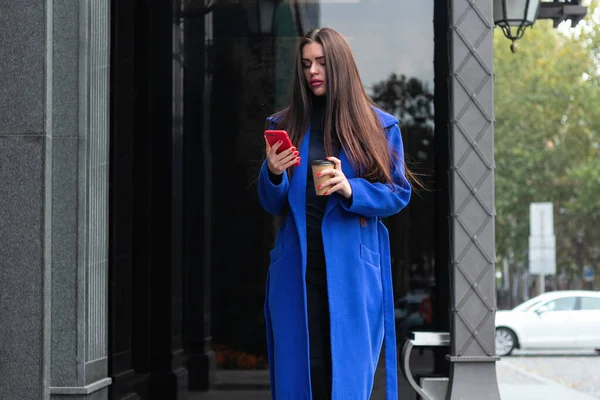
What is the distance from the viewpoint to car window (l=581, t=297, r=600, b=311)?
22.4 m

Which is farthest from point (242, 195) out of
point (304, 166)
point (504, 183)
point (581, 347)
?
point (504, 183)

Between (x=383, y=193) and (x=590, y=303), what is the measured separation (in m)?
20.2

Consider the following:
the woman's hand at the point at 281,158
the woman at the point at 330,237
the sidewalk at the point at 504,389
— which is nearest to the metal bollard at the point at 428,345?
the sidewalk at the point at 504,389

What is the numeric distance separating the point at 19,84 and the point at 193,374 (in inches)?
110

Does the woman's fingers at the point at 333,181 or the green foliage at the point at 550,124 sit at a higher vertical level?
the green foliage at the point at 550,124

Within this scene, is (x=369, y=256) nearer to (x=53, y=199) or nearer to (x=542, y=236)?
(x=53, y=199)

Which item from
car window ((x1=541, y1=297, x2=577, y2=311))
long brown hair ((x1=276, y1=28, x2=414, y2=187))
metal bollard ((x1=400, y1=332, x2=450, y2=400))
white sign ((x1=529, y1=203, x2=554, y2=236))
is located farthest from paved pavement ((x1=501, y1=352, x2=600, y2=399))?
long brown hair ((x1=276, y1=28, x2=414, y2=187))

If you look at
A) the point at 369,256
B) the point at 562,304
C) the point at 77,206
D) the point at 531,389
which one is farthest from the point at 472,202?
the point at 562,304

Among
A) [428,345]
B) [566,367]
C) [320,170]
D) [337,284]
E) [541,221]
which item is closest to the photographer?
[320,170]

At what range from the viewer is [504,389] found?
40.5 ft

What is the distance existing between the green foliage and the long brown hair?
32.0 metres

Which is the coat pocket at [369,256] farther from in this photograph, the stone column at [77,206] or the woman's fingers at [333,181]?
the stone column at [77,206]

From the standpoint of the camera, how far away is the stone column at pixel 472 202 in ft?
21.3

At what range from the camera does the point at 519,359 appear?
20.8m
